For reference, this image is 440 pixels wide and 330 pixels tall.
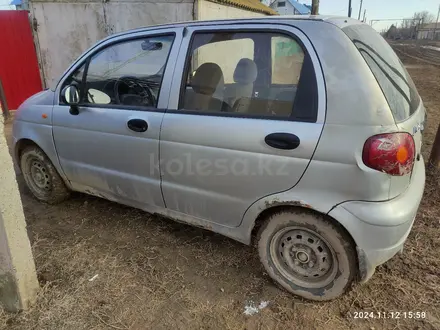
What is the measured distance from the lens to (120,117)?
2.82 metres

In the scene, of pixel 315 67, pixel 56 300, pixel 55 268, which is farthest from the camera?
pixel 55 268

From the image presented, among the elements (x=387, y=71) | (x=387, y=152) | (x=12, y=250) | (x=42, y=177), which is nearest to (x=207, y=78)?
(x=387, y=71)

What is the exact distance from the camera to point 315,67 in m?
2.05

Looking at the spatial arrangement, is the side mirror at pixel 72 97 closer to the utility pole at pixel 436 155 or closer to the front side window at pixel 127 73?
the front side window at pixel 127 73

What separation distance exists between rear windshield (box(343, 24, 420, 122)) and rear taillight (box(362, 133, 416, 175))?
0.42 ft

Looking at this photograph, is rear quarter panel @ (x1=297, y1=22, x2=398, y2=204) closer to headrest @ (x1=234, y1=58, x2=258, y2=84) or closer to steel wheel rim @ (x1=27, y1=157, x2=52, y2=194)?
headrest @ (x1=234, y1=58, x2=258, y2=84)

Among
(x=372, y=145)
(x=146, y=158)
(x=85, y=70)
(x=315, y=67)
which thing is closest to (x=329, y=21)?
(x=315, y=67)

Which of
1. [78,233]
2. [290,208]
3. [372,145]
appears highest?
[372,145]

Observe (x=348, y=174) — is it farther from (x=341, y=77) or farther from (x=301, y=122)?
(x=341, y=77)

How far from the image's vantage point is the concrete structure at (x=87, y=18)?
7039mm

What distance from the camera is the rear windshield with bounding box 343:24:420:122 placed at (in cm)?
202

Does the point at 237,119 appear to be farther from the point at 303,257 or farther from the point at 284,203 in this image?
the point at 303,257

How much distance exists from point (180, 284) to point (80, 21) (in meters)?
7.08

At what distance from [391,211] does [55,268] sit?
2.44 meters
